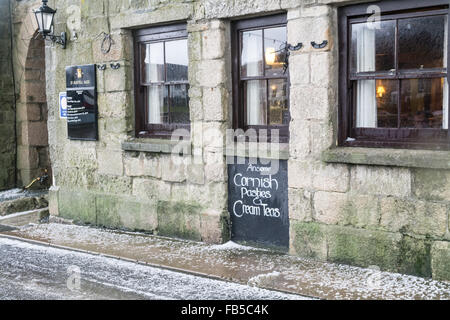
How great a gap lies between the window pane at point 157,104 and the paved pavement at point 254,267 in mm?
1614

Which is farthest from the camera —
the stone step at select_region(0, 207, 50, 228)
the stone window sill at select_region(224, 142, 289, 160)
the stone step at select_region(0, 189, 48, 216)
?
the stone step at select_region(0, 189, 48, 216)

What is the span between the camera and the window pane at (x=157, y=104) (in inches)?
284

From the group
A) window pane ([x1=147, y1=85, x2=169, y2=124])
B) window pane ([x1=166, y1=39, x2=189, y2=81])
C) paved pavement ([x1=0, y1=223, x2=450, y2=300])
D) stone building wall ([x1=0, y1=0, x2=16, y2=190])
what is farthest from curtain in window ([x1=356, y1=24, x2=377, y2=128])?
stone building wall ([x1=0, y1=0, x2=16, y2=190])

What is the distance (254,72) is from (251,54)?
0.72ft

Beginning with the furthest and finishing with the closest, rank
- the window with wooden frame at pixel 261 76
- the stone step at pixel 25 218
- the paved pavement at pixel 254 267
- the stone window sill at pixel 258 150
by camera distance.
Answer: the stone step at pixel 25 218, the window with wooden frame at pixel 261 76, the stone window sill at pixel 258 150, the paved pavement at pixel 254 267

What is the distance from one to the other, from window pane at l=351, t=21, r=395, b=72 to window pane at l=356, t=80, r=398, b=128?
162 mm

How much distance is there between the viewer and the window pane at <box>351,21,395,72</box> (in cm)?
530

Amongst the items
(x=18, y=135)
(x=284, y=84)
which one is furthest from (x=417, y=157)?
(x=18, y=135)

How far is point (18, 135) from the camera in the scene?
10617 millimetres

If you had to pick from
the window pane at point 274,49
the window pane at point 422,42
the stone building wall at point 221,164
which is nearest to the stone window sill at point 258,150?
the stone building wall at point 221,164

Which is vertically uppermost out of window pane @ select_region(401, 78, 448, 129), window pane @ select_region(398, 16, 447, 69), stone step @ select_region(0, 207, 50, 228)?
window pane @ select_region(398, 16, 447, 69)

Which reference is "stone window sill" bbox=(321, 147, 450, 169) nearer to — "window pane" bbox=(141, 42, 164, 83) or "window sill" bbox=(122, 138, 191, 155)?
"window sill" bbox=(122, 138, 191, 155)

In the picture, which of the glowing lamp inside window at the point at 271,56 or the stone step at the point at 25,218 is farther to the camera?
the stone step at the point at 25,218

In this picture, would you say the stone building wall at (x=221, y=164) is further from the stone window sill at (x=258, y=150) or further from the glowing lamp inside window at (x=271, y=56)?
the glowing lamp inside window at (x=271, y=56)
